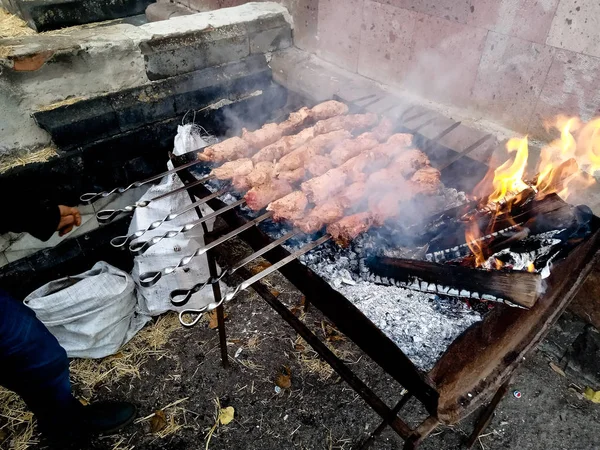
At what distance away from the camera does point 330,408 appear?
12.9 feet

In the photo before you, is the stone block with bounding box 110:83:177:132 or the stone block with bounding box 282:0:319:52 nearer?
the stone block with bounding box 110:83:177:132

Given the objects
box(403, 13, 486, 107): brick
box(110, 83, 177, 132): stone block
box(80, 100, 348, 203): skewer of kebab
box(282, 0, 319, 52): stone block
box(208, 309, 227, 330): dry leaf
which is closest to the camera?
box(80, 100, 348, 203): skewer of kebab

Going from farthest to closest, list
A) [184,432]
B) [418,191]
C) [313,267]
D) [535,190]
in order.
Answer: [184,432] → [418,191] → [535,190] → [313,267]

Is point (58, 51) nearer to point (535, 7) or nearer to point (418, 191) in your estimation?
point (418, 191)

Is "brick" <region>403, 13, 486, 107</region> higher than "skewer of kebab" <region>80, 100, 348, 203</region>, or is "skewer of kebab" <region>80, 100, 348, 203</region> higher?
"brick" <region>403, 13, 486, 107</region>

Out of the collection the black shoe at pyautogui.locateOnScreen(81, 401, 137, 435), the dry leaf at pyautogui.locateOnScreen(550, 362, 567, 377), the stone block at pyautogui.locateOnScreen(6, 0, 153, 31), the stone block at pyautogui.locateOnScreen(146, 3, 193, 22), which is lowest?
the dry leaf at pyautogui.locateOnScreen(550, 362, 567, 377)

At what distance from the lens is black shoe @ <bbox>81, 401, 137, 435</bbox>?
3.60 m

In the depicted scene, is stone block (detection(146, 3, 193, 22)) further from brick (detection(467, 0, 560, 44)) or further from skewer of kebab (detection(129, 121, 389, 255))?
brick (detection(467, 0, 560, 44))

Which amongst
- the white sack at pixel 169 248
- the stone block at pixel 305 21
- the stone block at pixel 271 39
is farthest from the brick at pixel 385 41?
the white sack at pixel 169 248

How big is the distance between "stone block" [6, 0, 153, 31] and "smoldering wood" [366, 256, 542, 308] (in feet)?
20.6

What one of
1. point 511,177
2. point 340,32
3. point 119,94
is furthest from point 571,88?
point 119,94

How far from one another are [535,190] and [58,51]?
4.34 metres

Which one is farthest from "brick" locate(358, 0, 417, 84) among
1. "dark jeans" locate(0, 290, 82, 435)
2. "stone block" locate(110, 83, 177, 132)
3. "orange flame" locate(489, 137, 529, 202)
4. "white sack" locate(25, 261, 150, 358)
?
"dark jeans" locate(0, 290, 82, 435)

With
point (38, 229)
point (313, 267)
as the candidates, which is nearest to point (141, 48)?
point (38, 229)
